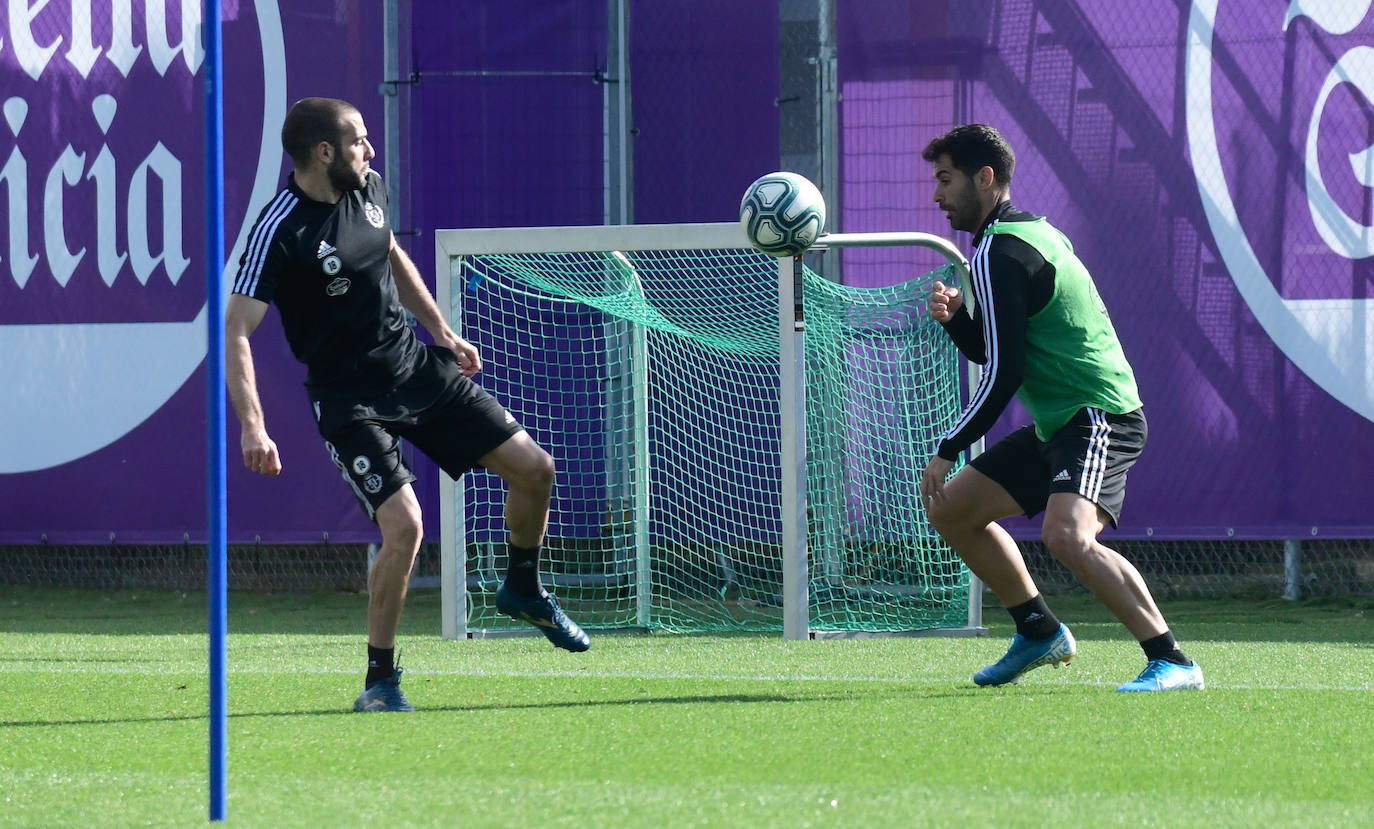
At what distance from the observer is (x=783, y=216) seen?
705 centimetres

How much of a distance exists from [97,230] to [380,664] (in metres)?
6.83

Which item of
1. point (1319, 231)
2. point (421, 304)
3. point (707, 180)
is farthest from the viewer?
point (707, 180)

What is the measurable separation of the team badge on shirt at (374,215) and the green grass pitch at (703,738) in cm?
162

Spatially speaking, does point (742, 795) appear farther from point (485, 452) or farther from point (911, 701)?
point (485, 452)

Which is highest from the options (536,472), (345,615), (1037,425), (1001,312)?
(1001,312)

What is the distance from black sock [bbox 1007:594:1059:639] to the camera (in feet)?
20.4

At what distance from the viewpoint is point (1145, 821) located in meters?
3.77

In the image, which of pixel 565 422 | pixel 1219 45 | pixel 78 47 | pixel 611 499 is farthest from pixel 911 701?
pixel 78 47

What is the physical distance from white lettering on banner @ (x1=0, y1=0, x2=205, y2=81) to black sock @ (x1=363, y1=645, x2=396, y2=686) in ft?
22.5

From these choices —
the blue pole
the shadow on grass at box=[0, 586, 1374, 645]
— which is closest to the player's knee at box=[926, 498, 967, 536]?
the shadow on grass at box=[0, 586, 1374, 645]

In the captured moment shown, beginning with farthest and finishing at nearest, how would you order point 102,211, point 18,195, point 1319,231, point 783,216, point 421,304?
1. point 18,195
2. point 102,211
3. point 1319,231
4. point 783,216
5. point 421,304

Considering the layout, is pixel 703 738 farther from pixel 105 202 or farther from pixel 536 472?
pixel 105 202

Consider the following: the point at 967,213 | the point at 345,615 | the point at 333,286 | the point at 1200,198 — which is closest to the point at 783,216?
the point at 967,213

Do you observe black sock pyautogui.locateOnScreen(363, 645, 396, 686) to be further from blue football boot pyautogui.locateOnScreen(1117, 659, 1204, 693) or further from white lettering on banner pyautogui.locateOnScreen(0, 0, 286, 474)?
white lettering on banner pyautogui.locateOnScreen(0, 0, 286, 474)
